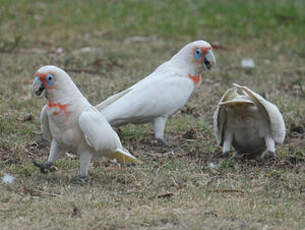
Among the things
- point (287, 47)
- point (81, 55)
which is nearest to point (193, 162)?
point (81, 55)

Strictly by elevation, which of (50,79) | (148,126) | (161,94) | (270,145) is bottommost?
(148,126)

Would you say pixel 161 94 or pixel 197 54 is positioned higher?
pixel 197 54

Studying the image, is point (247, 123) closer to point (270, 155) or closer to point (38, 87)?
point (270, 155)

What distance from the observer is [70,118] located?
454 centimetres

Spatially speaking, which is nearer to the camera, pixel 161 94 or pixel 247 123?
pixel 247 123

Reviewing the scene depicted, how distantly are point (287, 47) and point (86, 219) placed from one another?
727 cm

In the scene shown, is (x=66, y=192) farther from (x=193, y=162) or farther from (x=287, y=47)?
(x=287, y=47)

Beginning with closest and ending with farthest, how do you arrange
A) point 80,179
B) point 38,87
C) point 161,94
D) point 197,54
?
point 38,87 < point 80,179 < point 161,94 < point 197,54

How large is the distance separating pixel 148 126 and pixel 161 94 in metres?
0.88

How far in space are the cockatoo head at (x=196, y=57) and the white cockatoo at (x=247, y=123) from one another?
0.65 m

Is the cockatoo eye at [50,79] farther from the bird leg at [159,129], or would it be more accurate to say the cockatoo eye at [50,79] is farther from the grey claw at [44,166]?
the bird leg at [159,129]

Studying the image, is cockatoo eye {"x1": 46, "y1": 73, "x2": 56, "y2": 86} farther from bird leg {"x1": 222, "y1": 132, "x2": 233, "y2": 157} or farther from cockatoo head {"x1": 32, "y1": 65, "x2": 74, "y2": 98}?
bird leg {"x1": 222, "y1": 132, "x2": 233, "y2": 157}

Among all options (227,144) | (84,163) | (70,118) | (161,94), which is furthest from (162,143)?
(70,118)

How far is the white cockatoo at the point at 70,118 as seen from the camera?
4.48 m
